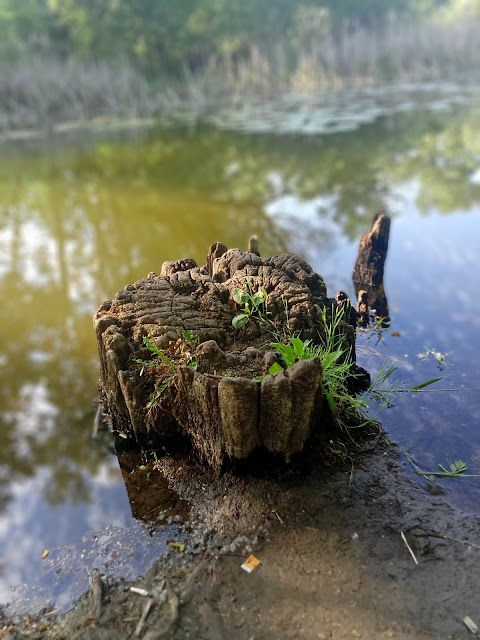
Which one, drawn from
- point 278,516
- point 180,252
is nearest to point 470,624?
point 278,516

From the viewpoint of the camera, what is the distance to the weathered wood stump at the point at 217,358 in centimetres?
258

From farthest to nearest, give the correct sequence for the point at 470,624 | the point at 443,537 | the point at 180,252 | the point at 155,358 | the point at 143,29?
1. the point at 143,29
2. the point at 180,252
3. the point at 155,358
4. the point at 443,537
5. the point at 470,624

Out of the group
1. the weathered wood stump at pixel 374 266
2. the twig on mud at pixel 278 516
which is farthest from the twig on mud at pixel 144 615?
the weathered wood stump at pixel 374 266

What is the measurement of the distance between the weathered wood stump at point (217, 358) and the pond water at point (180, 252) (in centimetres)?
55

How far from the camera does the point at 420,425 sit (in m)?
3.15

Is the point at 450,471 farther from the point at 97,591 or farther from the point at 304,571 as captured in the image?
the point at 97,591

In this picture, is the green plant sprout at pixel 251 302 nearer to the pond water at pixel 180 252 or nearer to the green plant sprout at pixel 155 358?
the green plant sprout at pixel 155 358

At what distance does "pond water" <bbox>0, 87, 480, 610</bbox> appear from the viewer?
2.97m

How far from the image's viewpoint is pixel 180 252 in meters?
6.48

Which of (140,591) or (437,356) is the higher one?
(437,356)

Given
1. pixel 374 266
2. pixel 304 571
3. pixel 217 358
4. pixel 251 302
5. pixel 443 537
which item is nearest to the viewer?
pixel 304 571

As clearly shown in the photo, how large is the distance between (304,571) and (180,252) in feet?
15.7

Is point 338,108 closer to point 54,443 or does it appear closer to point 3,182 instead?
point 3,182

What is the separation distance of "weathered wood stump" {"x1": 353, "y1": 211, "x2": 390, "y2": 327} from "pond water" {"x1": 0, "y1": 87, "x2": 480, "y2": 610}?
0.20 metres
